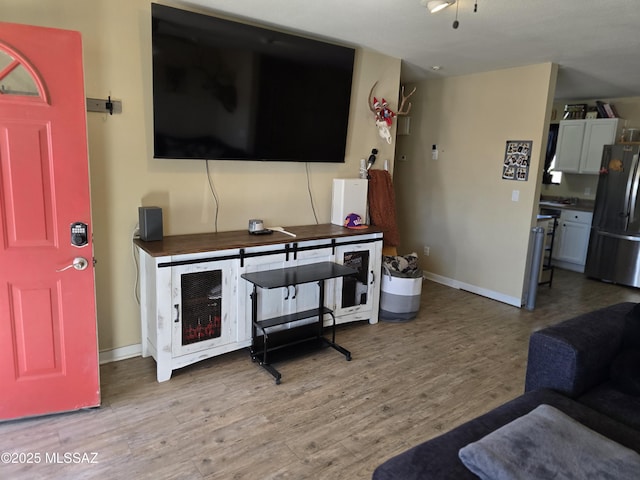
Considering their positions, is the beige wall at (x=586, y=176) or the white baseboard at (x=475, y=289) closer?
the white baseboard at (x=475, y=289)

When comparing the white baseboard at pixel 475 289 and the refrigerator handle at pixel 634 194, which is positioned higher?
the refrigerator handle at pixel 634 194

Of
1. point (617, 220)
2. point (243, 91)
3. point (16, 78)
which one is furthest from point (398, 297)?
point (617, 220)

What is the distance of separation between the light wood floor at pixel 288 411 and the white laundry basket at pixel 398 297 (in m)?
0.20

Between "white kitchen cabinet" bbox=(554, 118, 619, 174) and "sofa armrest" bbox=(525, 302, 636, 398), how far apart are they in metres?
4.53

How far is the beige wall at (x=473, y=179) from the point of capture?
4371mm

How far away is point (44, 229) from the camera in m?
2.24

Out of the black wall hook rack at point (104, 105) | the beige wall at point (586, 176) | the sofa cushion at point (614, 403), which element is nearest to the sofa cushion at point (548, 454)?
the sofa cushion at point (614, 403)

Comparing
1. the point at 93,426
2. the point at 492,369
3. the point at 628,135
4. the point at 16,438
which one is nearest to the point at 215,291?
the point at 93,426

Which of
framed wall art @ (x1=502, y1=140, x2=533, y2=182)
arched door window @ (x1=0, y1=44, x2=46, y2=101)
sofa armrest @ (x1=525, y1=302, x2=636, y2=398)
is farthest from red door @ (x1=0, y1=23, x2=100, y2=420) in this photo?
framed wall art @ (x1=502, y1=140, x2=533, y2=182)

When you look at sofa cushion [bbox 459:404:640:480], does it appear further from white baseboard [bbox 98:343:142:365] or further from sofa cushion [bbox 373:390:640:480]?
white baseboard [bbox 98:343:142:365]

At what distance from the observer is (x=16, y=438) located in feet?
7.34

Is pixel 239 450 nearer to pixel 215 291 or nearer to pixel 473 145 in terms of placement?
pixel 215 291

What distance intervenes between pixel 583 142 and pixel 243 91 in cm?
509

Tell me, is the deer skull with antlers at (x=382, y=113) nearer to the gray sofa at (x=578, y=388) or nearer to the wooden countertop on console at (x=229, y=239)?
the wooden countertop on console at (x=229, y=239)
